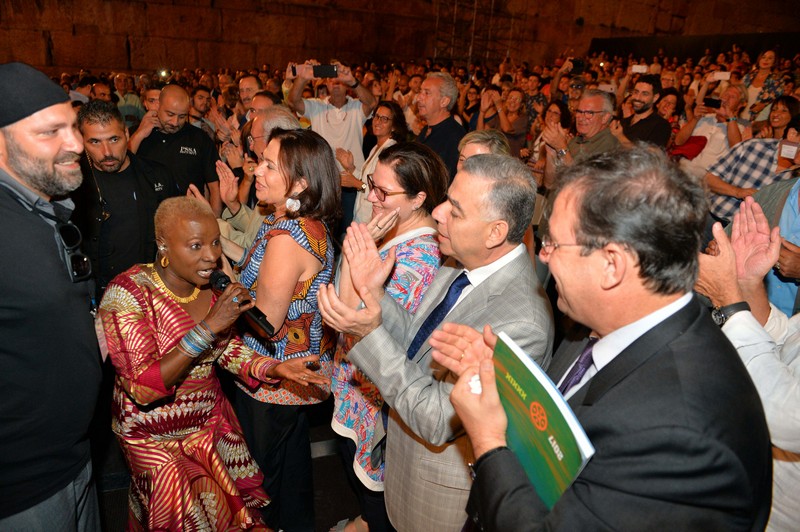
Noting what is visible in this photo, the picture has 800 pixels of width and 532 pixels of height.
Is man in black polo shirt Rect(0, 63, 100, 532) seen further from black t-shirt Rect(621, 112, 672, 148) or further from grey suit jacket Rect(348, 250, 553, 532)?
black t-shirt Rect(621, 112, 672, 148)

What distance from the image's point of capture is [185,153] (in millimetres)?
4035

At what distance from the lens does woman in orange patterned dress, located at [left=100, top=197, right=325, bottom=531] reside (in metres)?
1.78

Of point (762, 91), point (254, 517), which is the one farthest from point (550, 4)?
point (254, 517)

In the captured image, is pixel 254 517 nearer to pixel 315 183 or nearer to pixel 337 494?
pixel 337 494

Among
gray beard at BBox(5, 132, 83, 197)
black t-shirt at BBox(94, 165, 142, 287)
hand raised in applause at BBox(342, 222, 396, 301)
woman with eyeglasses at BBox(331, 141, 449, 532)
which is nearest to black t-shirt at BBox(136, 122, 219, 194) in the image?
black t-shirt at BBox(94, 165, 142, 287)

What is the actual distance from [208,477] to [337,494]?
42.1 inches

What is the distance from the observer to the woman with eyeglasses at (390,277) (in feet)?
7.22

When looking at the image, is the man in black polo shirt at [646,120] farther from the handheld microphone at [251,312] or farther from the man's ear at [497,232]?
the handheld microphone at [251,312]

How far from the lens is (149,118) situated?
424cm

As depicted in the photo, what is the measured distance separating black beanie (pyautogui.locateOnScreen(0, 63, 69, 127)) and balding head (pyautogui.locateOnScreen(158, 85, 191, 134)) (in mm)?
2631

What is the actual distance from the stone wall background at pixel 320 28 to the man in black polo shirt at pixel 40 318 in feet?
47.3

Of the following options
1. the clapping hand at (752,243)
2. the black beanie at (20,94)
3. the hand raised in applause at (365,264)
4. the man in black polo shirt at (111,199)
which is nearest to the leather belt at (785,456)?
the clapping hand at (752,243)

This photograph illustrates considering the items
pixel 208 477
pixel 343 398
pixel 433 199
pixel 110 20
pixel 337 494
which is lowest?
pixel 337 494

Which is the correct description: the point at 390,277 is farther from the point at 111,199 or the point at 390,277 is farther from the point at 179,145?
the point at 179,145
